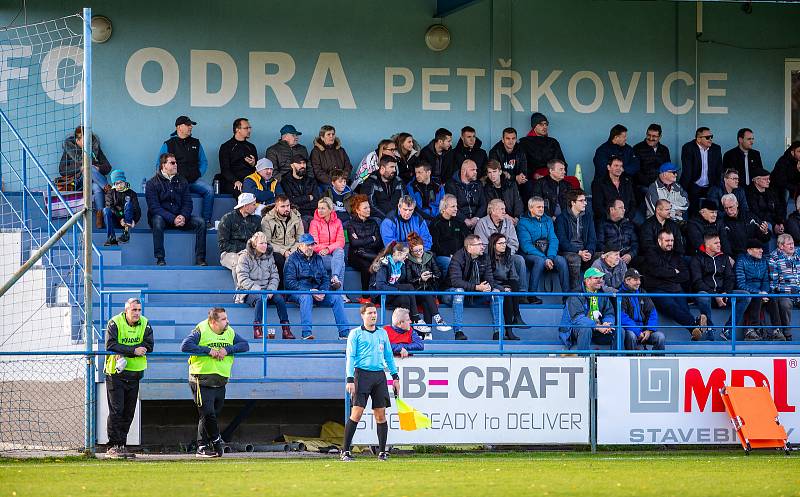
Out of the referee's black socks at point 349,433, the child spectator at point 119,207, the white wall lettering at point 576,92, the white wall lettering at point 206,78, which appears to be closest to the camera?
the referee's black socks at point 349,433

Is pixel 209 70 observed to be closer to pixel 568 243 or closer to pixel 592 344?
pixel 568 243

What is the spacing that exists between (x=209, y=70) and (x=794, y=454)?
10.4 m

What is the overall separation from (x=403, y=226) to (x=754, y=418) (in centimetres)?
542

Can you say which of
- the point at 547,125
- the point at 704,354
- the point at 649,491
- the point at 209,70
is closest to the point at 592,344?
the point at 704,354

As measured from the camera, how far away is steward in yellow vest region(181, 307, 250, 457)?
14.7 meters

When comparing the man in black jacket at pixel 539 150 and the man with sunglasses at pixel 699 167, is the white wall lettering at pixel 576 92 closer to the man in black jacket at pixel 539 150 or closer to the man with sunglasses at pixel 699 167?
the man in black jacket at pixel 539 150

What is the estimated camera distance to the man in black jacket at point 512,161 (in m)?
19.5

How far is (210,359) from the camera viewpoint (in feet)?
48.4

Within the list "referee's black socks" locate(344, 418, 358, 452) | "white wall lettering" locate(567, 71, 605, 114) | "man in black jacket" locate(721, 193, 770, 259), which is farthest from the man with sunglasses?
"referee's black socks" locate(344, 418, 358, 452)

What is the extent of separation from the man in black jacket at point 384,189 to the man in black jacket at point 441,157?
84cm

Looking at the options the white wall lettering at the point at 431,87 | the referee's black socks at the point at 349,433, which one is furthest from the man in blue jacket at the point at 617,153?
the referee's black socks at the point at 349,433

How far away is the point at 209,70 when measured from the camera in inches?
790

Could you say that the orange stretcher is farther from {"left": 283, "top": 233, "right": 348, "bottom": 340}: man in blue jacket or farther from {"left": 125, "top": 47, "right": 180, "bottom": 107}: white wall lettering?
{"left": 125, "top": 47, "right": 180, "bottom": 107}: white wall lettering

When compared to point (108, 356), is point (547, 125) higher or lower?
higher
